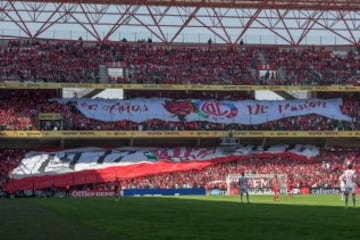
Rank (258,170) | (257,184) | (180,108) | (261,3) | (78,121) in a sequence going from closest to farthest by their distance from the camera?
(257,184)
(258,170)
(78,121)
(261,3)
(180,108)

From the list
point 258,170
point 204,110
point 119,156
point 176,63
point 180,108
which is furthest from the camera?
point 176,63

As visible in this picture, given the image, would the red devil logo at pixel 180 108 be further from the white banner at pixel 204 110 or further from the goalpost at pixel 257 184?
the goalpost at pixel 257 184

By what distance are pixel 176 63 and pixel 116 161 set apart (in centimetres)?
1371

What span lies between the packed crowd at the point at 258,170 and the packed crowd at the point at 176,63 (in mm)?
8003

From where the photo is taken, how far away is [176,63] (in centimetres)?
7056

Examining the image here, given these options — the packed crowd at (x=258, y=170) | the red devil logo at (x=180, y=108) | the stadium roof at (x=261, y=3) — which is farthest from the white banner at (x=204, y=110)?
the stadium roof at (x=261, y=3)

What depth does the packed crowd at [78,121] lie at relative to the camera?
203ft

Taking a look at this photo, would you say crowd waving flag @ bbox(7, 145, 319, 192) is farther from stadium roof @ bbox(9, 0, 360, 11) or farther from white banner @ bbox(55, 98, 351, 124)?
stadium roof @ bbox(9, 0, 360, 11)

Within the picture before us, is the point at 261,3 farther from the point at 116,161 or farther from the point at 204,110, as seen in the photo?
the point at 116,161

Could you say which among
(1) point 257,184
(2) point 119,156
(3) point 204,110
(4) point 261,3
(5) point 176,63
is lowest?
(1) point 257,184

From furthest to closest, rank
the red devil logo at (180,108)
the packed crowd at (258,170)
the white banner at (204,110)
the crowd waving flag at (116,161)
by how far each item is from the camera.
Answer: the red devil logo at (180,108) < the white banner at (204,110) < the packed crowd at (258,170) < the crowd waving flag at (116,161)

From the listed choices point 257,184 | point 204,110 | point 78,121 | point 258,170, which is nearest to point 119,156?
point 78,121

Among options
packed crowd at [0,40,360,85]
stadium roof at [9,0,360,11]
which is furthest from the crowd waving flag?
stadium roof at [9,0,360,11]

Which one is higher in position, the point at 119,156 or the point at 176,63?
the point at 176,63
